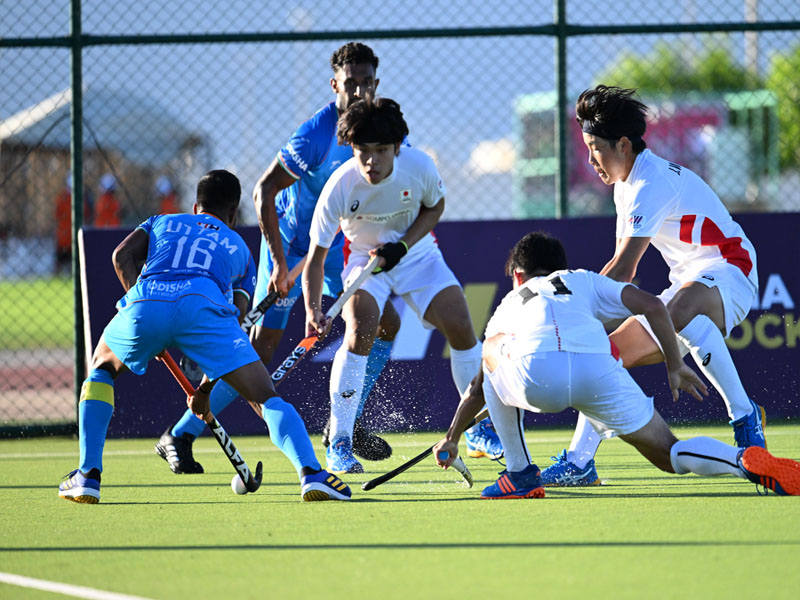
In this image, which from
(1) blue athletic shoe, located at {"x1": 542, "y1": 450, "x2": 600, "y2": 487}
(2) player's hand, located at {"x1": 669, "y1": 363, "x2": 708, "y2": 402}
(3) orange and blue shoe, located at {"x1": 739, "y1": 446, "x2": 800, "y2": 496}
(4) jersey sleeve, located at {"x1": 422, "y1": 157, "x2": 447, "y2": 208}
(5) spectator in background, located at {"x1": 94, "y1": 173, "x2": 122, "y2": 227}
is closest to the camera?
(3) orange and blue shoe, located at {"x1": 739, "y1": 446, "x2": 800, "y2": 496}

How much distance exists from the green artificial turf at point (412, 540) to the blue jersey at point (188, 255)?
918 mm

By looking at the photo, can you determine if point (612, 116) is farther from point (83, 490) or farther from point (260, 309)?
point (83, 490)

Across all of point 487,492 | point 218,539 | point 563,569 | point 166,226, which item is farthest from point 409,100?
point 563,569

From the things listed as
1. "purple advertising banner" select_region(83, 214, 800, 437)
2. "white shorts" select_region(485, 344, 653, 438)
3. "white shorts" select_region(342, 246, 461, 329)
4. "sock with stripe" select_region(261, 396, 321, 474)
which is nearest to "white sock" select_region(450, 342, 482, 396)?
"white shorts" select_region(342, 246, 461, 329)

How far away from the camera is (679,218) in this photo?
553 centimetres

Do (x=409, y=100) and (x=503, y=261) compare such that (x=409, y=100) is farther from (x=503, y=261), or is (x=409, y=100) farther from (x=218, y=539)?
(x=218, y=539)

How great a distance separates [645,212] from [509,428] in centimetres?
120

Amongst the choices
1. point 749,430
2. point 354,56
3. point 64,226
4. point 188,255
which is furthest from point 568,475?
point 64,226

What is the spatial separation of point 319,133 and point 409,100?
248 cm

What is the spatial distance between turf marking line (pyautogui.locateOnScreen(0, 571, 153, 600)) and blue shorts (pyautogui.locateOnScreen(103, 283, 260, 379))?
1.51 m

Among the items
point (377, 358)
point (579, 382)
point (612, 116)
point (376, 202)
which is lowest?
point (377, 358)

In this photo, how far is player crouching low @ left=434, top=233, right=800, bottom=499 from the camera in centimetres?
465

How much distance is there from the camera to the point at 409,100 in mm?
8547

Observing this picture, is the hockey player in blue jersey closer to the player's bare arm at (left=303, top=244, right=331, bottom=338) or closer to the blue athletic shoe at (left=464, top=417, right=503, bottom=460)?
the player's bare arm at (left=303, top=244, right=331, bottom=338)
